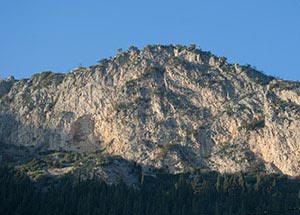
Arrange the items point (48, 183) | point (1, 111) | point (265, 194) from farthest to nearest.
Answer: point (1, 111) < point (48, 183) < point (265, 194)

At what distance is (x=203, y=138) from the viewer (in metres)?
145

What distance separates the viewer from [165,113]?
502 ft

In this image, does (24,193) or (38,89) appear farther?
(38,89)

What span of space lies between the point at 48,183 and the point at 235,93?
51.4 m

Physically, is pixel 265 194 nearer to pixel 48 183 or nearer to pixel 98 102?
pixel 48 183

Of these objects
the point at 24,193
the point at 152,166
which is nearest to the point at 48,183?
the point at 24,193

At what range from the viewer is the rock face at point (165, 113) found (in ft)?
456

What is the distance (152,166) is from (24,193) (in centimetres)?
3686

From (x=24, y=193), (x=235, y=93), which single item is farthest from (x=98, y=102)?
(x=24, y=193)

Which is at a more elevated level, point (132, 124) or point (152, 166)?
point (132, 124)

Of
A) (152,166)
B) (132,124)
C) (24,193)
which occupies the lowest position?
(24,193)

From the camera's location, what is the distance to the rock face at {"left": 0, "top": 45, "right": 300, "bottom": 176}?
5472 inches

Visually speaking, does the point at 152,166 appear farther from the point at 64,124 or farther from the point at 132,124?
the point at 64,124

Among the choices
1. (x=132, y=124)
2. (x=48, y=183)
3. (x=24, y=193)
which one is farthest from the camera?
(x=132, y=124)
